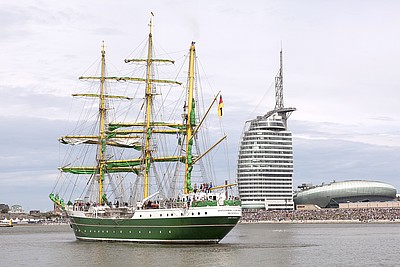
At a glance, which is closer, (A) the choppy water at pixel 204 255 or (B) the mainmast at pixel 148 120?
(A) the choppy water at pixel 204 255

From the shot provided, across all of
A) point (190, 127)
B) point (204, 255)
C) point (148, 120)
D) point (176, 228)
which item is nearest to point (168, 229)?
point (176, 228)

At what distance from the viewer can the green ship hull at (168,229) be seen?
90.9 m

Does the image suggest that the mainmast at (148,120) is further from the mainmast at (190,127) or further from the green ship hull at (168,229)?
the mainmast at (190,127)

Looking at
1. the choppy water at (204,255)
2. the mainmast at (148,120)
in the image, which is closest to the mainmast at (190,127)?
the mainmast at (148,120)

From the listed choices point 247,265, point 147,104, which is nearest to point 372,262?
point 247,265

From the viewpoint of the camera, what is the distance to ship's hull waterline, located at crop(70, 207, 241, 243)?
9062 centimetres

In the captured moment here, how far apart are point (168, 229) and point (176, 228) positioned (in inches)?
65.4

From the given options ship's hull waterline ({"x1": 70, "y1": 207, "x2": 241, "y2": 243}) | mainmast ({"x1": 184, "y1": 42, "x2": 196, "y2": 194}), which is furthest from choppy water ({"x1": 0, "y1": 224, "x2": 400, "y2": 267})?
mainmast ({"x1": 184, "y1": 42, "x2": 196, "y2": 194})

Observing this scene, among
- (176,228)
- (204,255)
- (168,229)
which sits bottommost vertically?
(204,255)

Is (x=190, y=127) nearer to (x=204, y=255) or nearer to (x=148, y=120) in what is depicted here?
(x=148, y=120)

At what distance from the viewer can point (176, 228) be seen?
92750 mm

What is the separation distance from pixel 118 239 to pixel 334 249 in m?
31.8

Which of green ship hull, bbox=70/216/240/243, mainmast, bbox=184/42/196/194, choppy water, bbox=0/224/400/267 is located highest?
mainmast, bbox=184/42/196/194

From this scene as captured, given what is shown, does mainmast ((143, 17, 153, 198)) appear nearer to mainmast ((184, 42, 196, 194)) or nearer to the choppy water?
mainmast ((184, 42, 196, 194))
